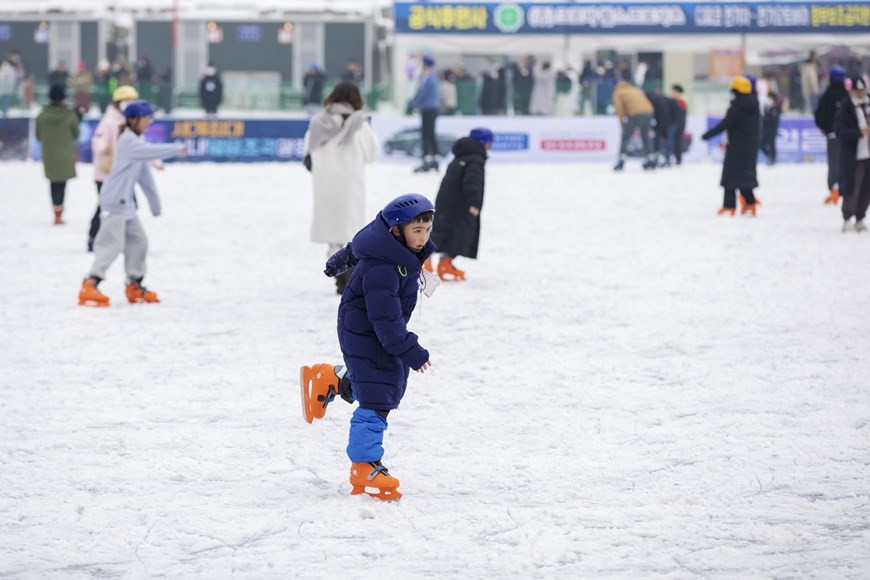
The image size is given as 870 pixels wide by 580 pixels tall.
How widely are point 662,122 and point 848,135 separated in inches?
423

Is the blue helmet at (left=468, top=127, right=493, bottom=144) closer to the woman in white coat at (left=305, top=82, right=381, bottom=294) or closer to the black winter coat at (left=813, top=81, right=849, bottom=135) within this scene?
the woman in white coat at (left=305, top=82, right=381, bottom=294)

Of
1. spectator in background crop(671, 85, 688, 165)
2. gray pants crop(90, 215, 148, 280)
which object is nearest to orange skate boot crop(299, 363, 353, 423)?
gray pants crop(90, 215, 148, 280)

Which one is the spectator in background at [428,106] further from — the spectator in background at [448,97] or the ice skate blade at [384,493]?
the ice skate blade at [384,493]

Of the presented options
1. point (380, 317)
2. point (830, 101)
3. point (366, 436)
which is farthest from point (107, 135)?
point (830, 101)

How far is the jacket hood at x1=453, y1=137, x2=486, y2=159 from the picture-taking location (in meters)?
10.4

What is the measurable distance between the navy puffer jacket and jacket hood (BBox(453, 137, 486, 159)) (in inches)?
218

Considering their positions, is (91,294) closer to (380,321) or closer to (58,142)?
(380,321)

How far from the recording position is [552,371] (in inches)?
293

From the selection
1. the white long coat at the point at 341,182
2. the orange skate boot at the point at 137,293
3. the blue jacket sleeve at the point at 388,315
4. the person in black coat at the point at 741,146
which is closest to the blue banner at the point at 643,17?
the person in black coat at the point at 741,146

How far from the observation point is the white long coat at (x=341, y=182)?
9.95 meters

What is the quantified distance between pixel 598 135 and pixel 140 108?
56.4 feet

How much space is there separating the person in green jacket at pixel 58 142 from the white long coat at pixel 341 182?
539 centimetres

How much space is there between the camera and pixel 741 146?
15.5 metres

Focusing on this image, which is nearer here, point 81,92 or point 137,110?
point 137,110
